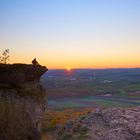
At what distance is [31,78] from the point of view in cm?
1719

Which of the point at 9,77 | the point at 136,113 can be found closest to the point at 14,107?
the point at 9,77

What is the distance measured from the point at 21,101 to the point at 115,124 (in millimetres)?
7822

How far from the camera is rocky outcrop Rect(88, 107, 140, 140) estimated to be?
20.4 m

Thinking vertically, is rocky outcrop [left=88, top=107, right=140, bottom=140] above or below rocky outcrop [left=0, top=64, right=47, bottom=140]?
below

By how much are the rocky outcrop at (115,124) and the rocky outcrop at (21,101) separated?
506 cm

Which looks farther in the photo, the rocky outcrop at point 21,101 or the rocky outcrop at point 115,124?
the rocky outcrop at point 115,124

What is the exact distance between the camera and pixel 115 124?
2169 cm

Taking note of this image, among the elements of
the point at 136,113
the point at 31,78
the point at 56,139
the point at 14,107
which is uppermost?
the point at 31,78

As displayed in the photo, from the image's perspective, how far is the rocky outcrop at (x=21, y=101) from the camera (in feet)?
45.0

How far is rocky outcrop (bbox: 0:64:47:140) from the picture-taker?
13.7 metres

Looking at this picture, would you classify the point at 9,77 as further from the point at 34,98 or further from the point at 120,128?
the point at 120,128

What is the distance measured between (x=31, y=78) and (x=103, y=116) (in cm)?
786

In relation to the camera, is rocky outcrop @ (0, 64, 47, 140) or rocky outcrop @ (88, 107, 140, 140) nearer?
rocky outcrop @ (0, 64, 47, 140)

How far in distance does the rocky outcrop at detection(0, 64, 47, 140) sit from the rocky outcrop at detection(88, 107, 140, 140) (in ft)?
16.6
